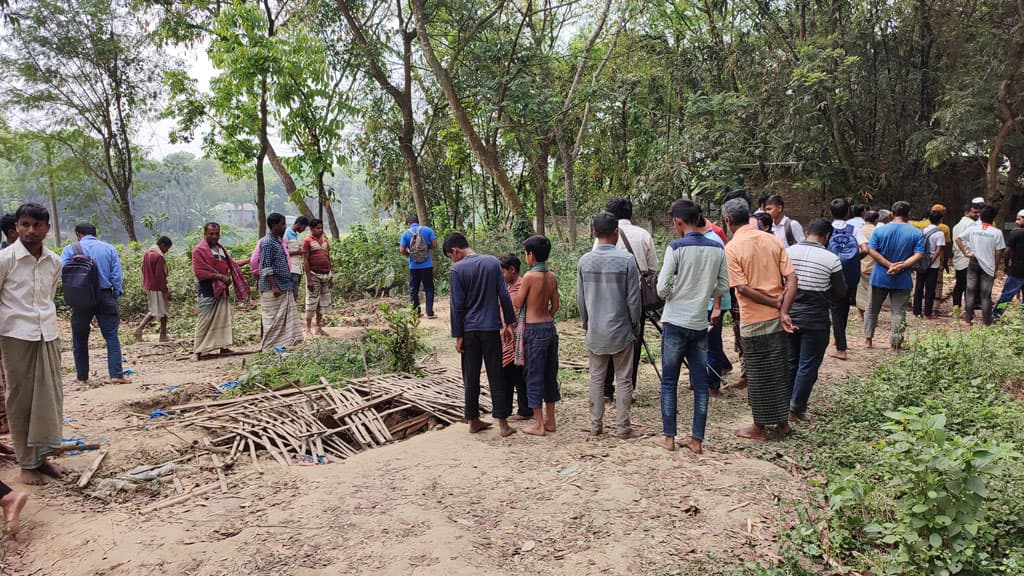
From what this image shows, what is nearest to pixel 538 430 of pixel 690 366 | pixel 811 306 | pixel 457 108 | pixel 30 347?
pixel 690 366

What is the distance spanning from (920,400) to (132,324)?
45.4ft

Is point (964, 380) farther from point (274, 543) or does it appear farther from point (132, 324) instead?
point (132, 324)

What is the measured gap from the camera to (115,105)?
745 inches

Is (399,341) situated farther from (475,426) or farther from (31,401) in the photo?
(31,401)

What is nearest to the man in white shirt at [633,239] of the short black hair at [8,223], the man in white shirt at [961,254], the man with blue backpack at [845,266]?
the man with blue backpack at [845,266]

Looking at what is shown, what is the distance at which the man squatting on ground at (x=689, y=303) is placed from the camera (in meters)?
4.28

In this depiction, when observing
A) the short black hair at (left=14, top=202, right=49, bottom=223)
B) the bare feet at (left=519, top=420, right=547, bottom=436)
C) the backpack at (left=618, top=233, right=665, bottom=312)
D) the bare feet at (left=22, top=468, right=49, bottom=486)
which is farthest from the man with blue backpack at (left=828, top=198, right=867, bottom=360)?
the bare feet at (left=22, top=468, right=49, bottom=486)

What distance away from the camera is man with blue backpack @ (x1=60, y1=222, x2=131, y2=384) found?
6223mm

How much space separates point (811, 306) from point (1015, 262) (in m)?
4.80

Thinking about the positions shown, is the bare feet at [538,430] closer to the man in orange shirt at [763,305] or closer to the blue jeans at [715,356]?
the man in orange shirt at [763,305]

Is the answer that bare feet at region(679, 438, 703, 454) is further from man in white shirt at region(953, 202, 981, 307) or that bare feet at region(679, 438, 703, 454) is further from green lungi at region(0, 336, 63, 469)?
man in white shirt at region(953, 202, 981, 307)

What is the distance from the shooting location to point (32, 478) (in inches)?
165

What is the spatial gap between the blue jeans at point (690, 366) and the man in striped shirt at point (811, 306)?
1.10 m

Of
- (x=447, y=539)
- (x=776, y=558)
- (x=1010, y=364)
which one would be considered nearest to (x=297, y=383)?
(x=447, y=539)
